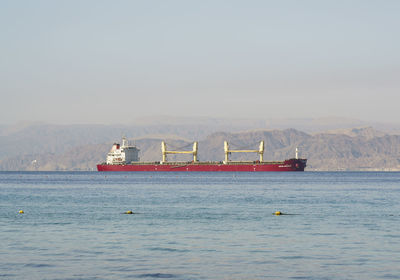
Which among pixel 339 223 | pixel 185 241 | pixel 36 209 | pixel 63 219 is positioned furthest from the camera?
pixel 36 209

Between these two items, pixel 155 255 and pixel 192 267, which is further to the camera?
pixel 155 255

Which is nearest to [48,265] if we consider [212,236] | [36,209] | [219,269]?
[219,269]

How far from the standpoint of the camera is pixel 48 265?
109 feet

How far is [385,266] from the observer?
3272cm

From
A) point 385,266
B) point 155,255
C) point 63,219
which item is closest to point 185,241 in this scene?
point 155,255

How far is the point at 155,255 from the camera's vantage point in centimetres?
3634

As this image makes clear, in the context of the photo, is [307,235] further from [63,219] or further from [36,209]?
[36,209]

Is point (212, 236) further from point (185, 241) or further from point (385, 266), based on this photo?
point (385, 266)

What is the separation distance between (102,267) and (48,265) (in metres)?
2.83

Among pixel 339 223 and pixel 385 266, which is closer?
pixel 385 266

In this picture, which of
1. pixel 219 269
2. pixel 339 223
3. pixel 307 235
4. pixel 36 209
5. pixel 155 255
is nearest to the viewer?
pixel 219 269

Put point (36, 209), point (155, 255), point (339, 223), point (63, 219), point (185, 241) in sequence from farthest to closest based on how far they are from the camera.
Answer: point (36, 209) → point (63, 219) → point (339, 223) → point (185, 241) → point (155, 255)

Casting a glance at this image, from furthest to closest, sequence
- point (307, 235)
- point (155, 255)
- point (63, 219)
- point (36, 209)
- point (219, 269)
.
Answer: point (36, 209), point (63, 219), point (307, 235), point (155, 255), point (219, 269)

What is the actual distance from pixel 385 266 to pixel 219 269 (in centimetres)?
799
